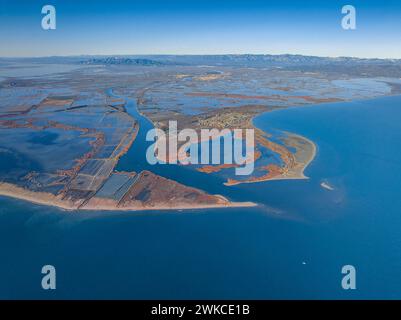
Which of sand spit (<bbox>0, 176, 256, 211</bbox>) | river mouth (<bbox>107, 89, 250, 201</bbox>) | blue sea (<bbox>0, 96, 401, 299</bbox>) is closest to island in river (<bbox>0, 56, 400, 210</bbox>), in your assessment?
sand spit (<bbox>0, 176, 256, 211</bbox>)

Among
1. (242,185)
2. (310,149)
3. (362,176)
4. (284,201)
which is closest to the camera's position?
(284,201)

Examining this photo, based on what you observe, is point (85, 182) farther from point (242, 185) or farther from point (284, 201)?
point (284, 201)

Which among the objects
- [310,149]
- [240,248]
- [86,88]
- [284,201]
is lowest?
[240,248]

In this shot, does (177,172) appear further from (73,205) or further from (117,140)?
(117,140)

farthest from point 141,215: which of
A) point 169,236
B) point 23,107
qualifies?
point 23,107

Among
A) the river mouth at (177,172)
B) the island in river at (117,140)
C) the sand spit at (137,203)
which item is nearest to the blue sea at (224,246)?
the river mouth at (177,172)

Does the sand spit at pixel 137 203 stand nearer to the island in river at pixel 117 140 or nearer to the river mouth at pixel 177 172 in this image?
the island in river at pixel 117 140
